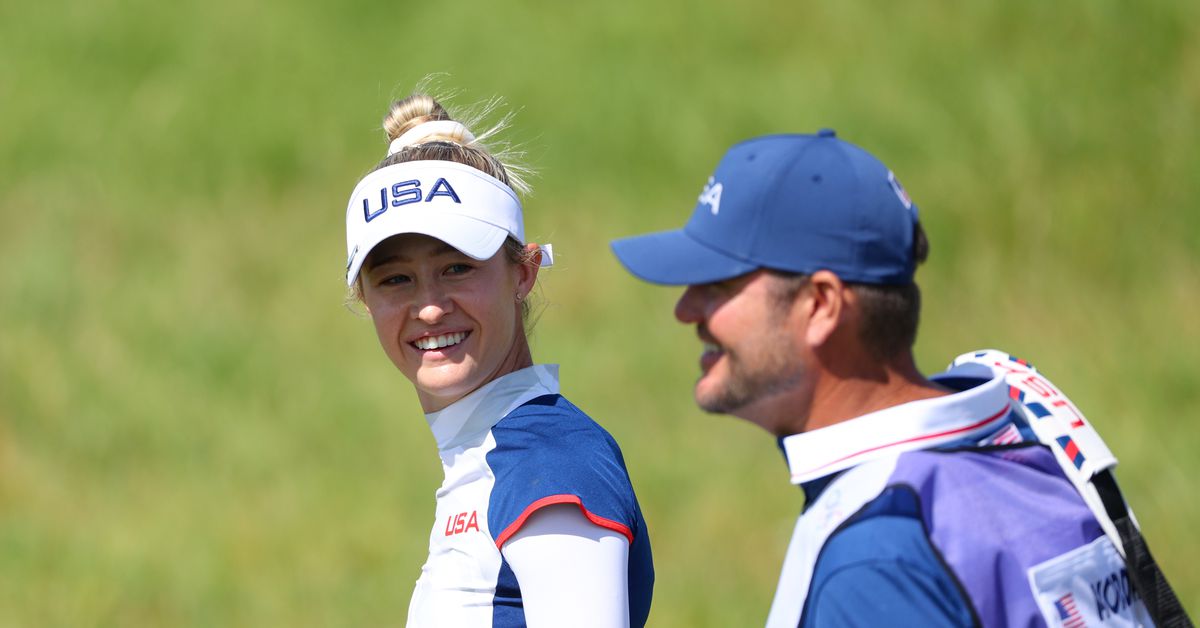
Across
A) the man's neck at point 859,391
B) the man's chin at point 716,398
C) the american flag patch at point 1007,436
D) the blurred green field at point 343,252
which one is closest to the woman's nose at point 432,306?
the man's chin at point 716,398

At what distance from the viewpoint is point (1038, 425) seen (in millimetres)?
2178

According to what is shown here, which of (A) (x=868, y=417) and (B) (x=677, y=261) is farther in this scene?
(B) (x=677, y=261)

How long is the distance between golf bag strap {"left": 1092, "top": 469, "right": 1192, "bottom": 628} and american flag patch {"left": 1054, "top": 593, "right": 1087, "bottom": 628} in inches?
5.5

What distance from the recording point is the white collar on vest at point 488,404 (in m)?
2.68

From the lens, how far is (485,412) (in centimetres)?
270

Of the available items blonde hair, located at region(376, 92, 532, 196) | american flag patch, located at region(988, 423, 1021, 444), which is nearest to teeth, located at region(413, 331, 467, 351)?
blonde hair, located at region(376, 92, 532, 196)

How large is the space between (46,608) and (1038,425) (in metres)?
5.82

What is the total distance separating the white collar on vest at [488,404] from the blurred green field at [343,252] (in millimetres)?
3956

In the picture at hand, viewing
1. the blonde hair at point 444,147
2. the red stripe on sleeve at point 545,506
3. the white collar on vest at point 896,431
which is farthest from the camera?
the blonde hair at point 444,147

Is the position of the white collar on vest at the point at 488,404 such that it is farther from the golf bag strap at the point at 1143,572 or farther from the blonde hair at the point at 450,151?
the golf bag strap at the point at 1143,572

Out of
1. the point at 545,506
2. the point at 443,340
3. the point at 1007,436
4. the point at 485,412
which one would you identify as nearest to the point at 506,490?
the point at 545,506

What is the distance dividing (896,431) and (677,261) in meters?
0.42

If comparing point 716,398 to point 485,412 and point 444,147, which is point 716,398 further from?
point 444,147

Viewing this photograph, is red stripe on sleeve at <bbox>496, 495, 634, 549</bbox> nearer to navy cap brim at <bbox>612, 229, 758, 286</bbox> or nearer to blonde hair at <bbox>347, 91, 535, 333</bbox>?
navy cap brim at <bbox>612, 229, 758, 286</bbox>
